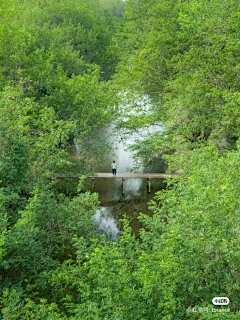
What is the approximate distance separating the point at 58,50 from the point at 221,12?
1510cm

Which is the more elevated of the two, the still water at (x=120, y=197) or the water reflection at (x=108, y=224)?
the still water at (x=120, y=197)

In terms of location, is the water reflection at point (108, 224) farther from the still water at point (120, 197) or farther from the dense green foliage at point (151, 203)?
the dense green foliage at point (151, 203)

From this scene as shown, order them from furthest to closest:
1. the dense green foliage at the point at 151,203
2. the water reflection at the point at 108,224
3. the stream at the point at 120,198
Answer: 1. the stream at the point at 120,198
2. the water reflection at the point at 108,224
3. the dense green foliage at the point at 151,203

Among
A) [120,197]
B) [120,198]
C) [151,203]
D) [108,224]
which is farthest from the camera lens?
[120,197]

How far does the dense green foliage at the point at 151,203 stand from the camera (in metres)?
5.90

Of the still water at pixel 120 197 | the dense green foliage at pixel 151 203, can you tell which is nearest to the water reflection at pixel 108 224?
the still water at pixel 120 197

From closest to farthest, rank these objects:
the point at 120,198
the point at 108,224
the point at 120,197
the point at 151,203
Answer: the point at 151,203 < the point at 108,224 < the point at 120,198 < the point at 120,197

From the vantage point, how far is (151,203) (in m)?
9.39

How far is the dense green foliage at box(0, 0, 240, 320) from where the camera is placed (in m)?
5.90

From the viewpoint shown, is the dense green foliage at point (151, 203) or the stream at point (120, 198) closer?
the dense green foliage at point (151, 203)

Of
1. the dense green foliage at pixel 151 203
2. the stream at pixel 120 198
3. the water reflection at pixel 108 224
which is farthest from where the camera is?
the stream at pixel 120 198

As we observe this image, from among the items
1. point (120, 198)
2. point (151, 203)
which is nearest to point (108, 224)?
point (120, 198)

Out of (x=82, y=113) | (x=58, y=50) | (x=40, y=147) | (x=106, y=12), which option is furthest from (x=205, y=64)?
(x=106, y=12)

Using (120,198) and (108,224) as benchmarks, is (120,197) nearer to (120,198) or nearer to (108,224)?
(120,198)
